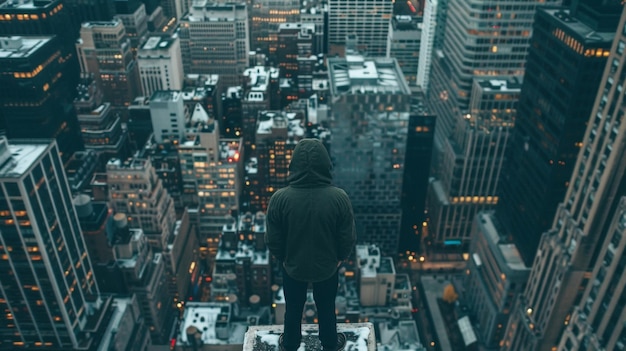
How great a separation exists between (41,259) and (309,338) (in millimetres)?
90268

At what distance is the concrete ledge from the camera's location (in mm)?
25391

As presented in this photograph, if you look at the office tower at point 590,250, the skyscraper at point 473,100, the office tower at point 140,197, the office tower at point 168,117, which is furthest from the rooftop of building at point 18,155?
the skyscraper at point 473,100

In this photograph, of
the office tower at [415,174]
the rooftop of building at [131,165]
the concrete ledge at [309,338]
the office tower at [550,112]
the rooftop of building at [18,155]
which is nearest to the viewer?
the concrete ledge at [309,338]

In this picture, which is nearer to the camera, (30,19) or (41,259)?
(41,259)

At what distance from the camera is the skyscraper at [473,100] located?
148500mm

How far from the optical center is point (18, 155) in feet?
323

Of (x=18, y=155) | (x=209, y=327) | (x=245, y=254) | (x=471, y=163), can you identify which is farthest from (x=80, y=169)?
(x=471, y=163)

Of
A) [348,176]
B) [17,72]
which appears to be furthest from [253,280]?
[17,72]

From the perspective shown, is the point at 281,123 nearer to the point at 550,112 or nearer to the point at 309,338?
the point at 550,112

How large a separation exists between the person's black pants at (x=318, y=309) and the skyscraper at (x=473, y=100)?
13524 centimetres

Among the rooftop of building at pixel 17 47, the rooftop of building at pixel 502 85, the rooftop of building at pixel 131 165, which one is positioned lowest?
the rooftop of building at pixel 131 165

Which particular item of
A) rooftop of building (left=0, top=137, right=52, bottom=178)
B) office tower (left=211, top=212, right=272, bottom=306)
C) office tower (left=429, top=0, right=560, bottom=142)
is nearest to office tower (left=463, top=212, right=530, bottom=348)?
office tower (left=429, top=0, right=560, bottom=142)

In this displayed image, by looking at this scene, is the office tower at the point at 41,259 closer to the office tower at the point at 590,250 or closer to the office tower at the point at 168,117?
the office tower at the point at 168,117

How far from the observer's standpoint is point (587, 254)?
320 feet
